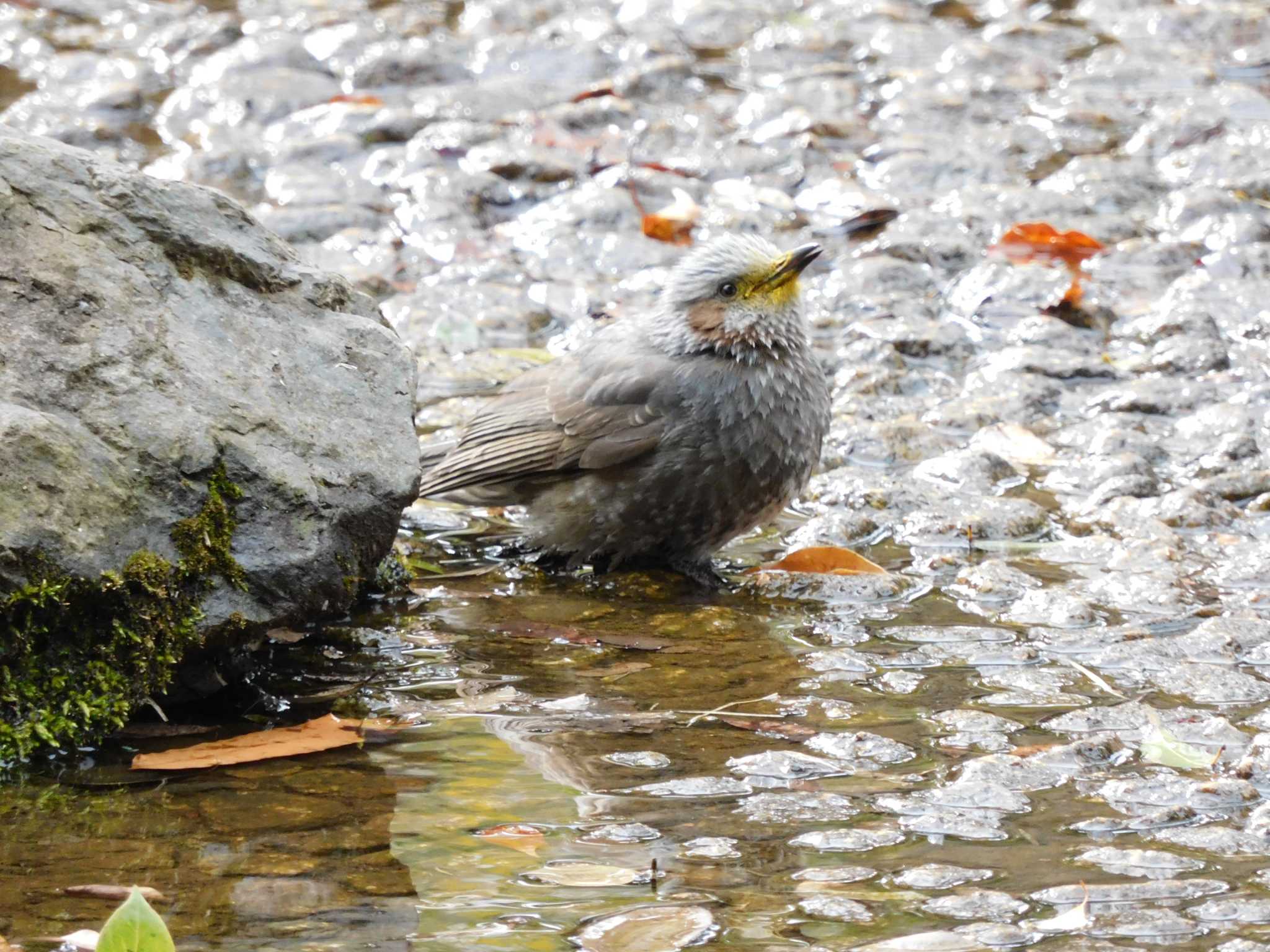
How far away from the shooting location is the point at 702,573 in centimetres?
527

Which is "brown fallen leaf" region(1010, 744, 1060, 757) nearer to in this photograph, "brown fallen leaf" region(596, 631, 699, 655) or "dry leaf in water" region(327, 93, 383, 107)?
"brown fallen leaf" region(596, 631, 699, 655)

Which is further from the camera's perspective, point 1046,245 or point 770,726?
point 1046,245

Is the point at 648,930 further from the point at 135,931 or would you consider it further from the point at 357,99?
the point at 357,99

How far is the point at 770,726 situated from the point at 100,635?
1.54 meters

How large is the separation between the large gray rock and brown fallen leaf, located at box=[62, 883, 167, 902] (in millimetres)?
757

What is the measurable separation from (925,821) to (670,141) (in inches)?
240

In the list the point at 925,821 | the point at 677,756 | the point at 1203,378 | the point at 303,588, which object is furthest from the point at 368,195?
the point at 925,821

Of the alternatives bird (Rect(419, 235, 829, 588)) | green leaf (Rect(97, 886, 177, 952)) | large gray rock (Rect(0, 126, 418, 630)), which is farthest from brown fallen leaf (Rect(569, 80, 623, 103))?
green leaf (Rect(97, 886, 177, 952))

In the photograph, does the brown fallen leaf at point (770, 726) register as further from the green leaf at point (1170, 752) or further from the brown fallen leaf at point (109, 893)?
the brown fallen leaf at point (109, 893)

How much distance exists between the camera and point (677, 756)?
373 cm

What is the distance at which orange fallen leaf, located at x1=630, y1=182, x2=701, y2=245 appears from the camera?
797cm

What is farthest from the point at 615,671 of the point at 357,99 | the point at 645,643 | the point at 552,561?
the point at 357,99

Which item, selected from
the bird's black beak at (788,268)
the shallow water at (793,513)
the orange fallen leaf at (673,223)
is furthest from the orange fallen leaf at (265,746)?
the orange fallen leaf at (673,223)

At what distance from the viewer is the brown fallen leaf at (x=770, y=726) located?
386cm
